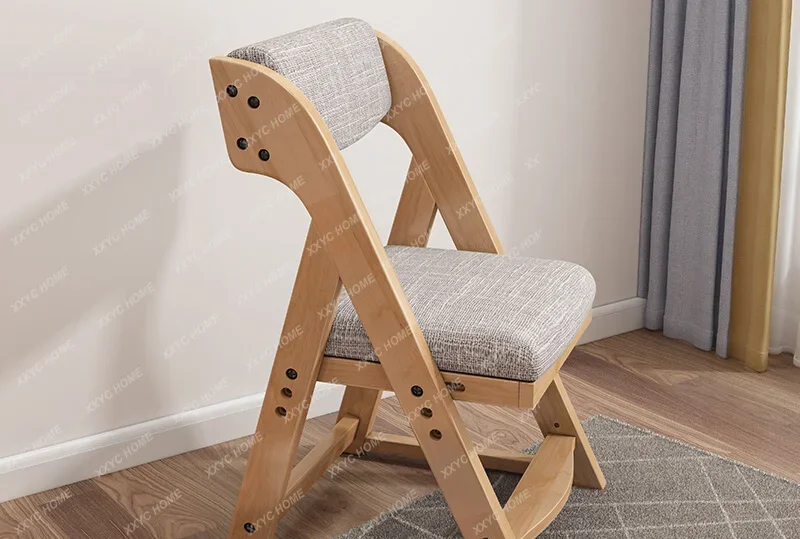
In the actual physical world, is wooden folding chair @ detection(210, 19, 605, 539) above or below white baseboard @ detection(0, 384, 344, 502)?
above

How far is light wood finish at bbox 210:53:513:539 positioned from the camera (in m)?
1.35

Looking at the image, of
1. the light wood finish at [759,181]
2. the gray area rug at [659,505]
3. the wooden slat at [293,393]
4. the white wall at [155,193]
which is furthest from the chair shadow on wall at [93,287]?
the light wood finish at [759,181]

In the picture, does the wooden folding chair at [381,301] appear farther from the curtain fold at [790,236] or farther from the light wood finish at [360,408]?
the curtain fold at [790,236]

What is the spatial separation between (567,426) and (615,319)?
3.26 ft

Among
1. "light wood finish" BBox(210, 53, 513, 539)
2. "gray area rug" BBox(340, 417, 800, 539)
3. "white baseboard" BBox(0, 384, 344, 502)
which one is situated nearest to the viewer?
"light wood finish" BBox(210, 53, 513, 539)

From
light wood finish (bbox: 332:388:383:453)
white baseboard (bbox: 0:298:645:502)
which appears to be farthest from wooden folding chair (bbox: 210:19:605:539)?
white baseboard (bbox: 0:298:645:502)

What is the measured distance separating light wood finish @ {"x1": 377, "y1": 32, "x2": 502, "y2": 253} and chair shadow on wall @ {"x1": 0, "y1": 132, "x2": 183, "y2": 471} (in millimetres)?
472

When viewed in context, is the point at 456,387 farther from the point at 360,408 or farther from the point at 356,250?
the point at 360,408

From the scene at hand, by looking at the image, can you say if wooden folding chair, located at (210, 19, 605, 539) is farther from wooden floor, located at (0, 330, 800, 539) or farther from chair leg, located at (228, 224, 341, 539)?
wooden floor, located at (0, 330, 800, 539)

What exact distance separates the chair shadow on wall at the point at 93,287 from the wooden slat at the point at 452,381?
58 centimetres

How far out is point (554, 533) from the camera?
1.70 m

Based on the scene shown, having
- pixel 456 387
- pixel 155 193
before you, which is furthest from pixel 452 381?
pixel 155 193

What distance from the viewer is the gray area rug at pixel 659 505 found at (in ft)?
5.57

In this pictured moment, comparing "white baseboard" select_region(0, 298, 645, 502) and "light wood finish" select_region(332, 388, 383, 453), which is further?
"light wood finish" select_region(332, 388, 383, 453)
